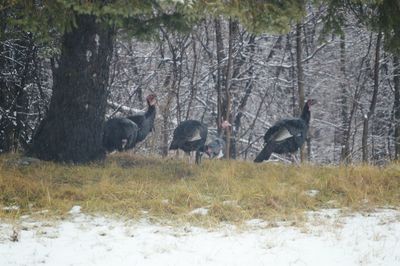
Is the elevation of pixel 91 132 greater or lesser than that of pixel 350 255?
greater

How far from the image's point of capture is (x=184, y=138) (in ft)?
35.4

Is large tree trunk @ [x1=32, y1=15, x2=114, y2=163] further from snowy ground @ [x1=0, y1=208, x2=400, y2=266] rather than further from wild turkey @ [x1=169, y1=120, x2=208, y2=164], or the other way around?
snowy ground @ [x1=0, y1=208, x2=400, y2=266]

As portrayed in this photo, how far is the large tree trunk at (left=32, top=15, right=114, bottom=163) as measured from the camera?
912 centimetres


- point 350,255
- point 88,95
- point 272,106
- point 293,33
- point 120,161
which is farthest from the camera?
point 272,106

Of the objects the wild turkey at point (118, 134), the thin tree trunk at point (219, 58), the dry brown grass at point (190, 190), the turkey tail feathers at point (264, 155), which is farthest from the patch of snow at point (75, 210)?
the thin tree trunk at point (219, 58)

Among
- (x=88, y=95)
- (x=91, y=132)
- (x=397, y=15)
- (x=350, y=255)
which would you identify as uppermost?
(x=397, y=15)

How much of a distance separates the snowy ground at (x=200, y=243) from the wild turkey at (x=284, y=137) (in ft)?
15.5

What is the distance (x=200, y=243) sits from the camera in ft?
18.0

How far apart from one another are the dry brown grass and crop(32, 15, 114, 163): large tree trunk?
1.49 feet

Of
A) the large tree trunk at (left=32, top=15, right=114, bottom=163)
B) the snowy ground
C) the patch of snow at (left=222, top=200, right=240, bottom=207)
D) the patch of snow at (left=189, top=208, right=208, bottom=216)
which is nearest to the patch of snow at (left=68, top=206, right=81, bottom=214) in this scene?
the snowy ground

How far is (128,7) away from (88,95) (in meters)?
2.46

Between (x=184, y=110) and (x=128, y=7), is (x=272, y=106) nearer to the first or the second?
(x=184, y=110)

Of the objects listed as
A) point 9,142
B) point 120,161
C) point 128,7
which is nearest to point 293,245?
point 128,7

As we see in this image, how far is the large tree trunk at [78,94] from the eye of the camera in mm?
9117
